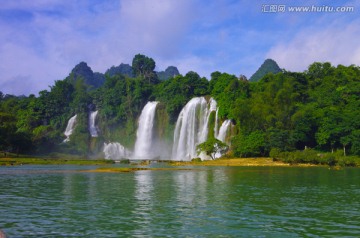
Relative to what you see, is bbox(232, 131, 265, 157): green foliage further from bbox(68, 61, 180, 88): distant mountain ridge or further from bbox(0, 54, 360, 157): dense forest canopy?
bbox(68, 61, 180, 88): distant mountain ridge

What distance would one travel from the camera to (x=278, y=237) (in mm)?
13414

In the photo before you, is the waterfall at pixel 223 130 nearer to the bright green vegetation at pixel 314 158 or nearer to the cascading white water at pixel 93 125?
the bright green vegetation at pixel 314 158

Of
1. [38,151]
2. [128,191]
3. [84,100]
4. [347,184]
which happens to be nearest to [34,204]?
[128,191]

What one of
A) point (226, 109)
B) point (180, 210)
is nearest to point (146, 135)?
point (226, 109)

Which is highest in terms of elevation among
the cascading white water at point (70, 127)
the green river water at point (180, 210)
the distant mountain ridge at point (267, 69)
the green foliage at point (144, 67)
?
the distant mountain ridge at point (267, 69)

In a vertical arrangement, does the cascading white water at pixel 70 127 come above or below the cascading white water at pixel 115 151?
above

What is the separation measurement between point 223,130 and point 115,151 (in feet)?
98.3

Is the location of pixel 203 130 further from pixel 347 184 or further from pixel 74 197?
pixel 74 197

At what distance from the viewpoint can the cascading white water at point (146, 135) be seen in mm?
81250

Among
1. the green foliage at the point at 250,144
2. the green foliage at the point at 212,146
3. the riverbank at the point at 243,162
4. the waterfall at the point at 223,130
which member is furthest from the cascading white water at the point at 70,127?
the green foliage at the point at 250,144

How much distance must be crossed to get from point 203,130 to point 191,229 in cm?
5568

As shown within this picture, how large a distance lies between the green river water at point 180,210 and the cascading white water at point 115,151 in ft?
187

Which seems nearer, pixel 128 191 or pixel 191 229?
pixel 191 229

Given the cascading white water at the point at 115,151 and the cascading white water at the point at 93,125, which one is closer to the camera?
the cascading white water at the point at 115,151
